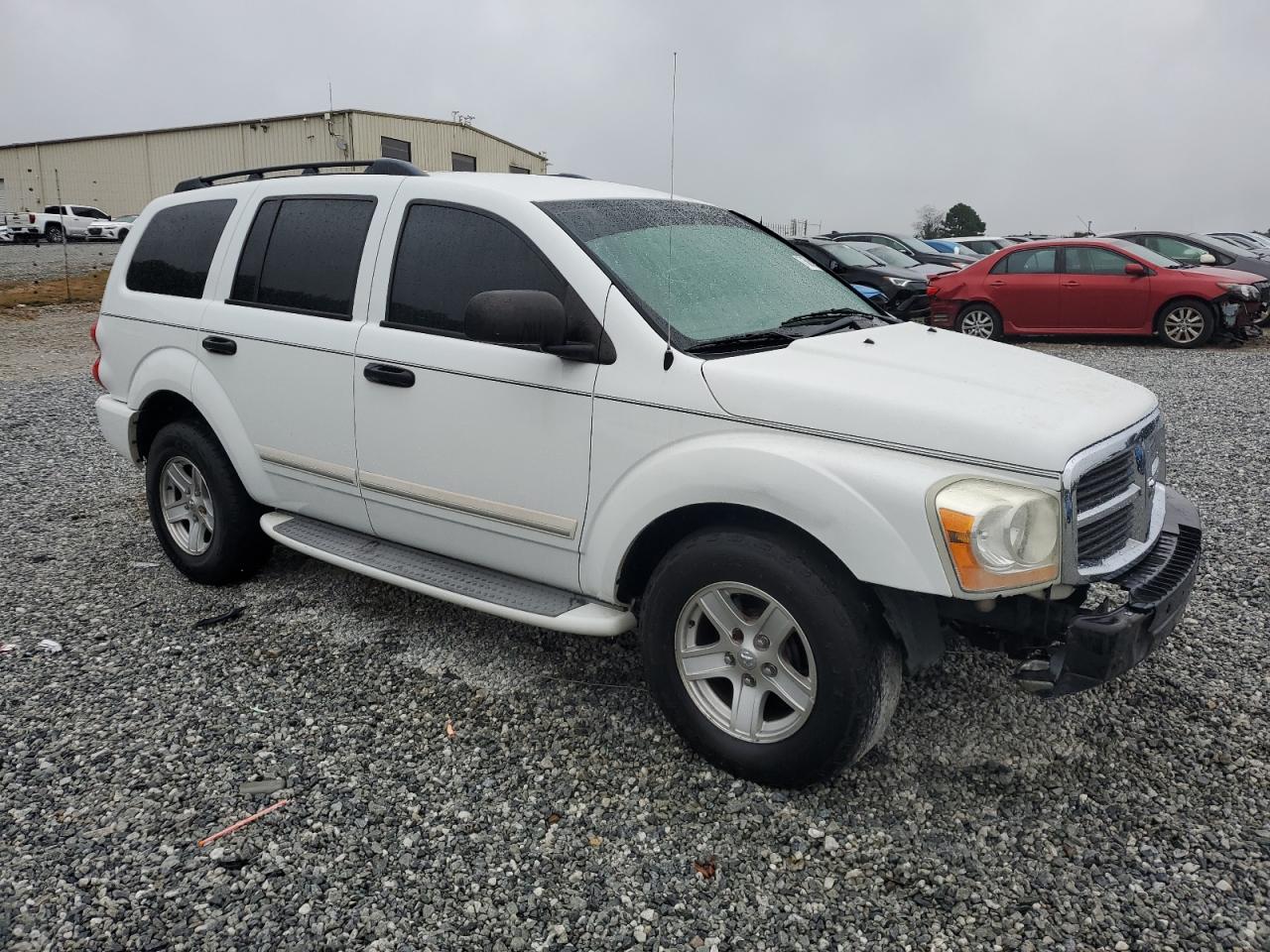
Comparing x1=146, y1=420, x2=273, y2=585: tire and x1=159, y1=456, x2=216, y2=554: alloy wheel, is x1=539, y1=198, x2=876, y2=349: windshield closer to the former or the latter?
x1=146, y1=420, x2=273, y2=585: tire

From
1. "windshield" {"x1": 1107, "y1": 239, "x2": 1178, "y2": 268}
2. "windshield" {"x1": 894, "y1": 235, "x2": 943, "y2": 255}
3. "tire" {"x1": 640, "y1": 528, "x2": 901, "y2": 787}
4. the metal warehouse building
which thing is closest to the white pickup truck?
the metal warehouse building

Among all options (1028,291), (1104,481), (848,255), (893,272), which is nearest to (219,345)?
(1104,481)

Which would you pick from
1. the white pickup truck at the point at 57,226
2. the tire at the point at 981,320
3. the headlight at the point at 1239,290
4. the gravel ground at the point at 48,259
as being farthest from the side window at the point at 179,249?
the white pickup truck at the point at 57,226

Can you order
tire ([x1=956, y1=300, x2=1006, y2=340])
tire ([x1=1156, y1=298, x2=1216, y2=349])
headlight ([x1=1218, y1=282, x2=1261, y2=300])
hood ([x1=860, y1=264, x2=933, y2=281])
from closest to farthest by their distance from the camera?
headlight ([x1=1218, y1=282, x2=1261, y2=300]) < tire ([x1=1156, y1=298, x2=1216, y2=349]) < tire ([x1=956, y1=300, x2=1006, y2=340]) < hood ([x1=860, y1=264, x2=933, y2=281])

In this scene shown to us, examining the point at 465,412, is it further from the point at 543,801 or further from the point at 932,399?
the point at 932,399

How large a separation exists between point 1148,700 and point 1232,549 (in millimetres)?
2094

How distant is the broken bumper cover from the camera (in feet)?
8.55

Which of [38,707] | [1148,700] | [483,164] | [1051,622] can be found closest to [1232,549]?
[1148,700]

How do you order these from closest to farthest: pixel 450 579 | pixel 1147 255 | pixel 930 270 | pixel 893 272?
pixel 450 579 → pixel 1147 255 → pixel 893 272 → pixel 930 270

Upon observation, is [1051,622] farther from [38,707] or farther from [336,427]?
[38,707]

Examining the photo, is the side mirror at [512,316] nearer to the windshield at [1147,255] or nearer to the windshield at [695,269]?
the windshield at [695,269]

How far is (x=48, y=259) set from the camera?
2972 cm

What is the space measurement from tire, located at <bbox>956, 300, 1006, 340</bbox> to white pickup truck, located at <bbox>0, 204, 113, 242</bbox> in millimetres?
37509

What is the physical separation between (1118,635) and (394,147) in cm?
3791
